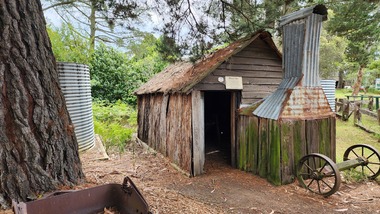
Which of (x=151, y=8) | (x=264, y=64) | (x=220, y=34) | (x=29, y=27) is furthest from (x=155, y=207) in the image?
(x=264, y=64)

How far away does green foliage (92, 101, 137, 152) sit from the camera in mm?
8500

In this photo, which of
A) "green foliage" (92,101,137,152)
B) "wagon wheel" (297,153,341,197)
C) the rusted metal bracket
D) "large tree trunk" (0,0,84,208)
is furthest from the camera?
"green foliage" (92,101,137,152)

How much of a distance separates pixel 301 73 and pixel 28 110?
477cm

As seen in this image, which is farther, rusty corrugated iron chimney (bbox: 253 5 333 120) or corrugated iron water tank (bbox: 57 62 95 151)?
corrugated iron water tank (bbox: 57 62 95 151)

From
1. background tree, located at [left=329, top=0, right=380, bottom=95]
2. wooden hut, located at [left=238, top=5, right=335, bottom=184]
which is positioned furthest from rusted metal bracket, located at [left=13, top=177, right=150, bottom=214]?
background tree, located at [left=329, top=0, right=380, bottom=95]

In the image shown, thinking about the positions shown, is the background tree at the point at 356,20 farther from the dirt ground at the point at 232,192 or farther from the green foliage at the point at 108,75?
the green foliage at the point at 108,75

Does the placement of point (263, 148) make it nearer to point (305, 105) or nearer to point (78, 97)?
point (305, 105)

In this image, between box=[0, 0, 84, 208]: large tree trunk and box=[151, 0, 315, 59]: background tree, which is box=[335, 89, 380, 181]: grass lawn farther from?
box=[0, 0, 84, 208]: large tree trunk

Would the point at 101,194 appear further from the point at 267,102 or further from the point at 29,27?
the point at 267,102

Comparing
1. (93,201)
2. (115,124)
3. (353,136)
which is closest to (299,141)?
(93,201)

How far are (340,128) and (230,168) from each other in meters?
7.78

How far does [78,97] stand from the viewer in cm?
605

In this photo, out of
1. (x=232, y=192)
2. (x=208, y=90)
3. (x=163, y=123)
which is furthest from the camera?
(x=163, y=123)

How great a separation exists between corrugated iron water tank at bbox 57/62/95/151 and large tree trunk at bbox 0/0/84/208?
4.02 m
